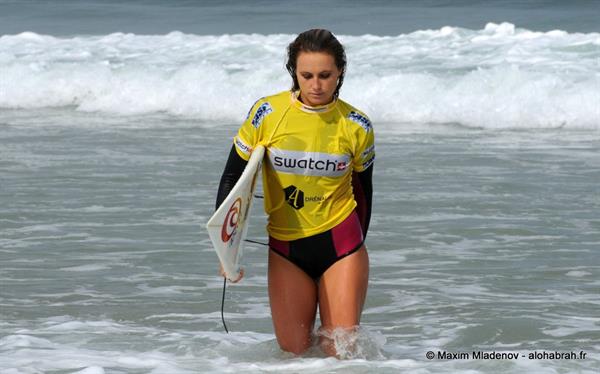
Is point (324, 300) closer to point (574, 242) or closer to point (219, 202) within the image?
point (219, 202)

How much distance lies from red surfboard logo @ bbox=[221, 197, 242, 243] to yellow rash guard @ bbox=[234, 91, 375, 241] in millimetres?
170

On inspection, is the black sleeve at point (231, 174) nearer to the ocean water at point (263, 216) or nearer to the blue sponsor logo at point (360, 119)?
the blue sponsor logo at point (360, 119)

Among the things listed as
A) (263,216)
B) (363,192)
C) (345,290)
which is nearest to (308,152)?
(363,192)

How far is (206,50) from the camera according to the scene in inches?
938

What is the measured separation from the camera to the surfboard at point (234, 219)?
4.62 meters

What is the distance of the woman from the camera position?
466cm

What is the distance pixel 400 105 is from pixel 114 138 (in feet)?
14.7

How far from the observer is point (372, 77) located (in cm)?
1819

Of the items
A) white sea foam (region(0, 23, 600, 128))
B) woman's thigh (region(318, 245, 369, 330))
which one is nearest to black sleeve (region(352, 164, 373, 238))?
woman's thigh (region(318, 245, 369, 330))

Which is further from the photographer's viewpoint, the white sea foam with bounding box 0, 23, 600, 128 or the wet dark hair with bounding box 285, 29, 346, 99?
the white sea foam with bounding box 0, 23, 600, 128

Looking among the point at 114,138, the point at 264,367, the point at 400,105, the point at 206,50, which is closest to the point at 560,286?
the point at 264,367

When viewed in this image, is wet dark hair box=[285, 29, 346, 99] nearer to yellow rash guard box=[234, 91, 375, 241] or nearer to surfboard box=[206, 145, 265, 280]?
yellow rash guard box=[234, 91, 375, 241]

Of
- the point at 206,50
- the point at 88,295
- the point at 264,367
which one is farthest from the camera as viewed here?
the point at 206,50

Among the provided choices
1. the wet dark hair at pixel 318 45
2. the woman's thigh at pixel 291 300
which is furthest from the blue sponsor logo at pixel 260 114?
the woman's thigh at pixel 291 300
